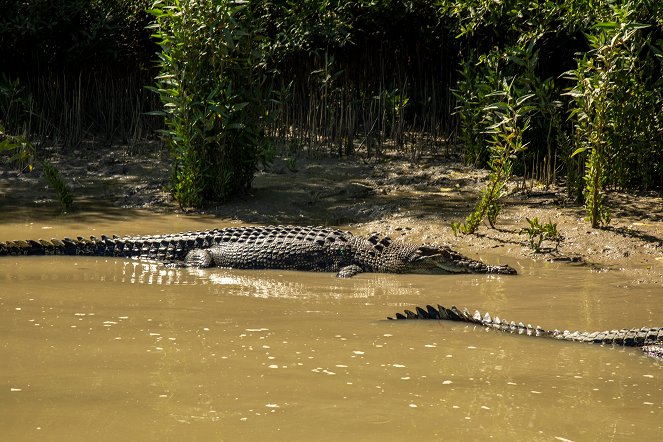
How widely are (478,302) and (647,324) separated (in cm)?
117

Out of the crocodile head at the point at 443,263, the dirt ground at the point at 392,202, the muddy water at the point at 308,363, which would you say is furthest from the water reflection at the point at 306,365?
the dirt ground at the point at 392,202

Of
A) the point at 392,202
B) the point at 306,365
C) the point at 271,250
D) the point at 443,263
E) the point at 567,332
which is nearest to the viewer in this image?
the point at 306,365

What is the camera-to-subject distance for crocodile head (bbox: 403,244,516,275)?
7754 millimetres

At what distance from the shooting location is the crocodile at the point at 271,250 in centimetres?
826

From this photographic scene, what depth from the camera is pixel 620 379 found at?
4766mm

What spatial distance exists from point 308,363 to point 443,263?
10.9 feet

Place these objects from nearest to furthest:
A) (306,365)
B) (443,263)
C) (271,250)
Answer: (306,365) → (443,263) → (271,250)

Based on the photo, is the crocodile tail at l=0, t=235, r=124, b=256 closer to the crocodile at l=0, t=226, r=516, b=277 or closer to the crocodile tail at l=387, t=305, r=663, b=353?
the crocodile at l=0, t=226, r=516, b=277

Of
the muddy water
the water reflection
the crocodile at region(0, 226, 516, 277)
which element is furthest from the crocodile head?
the water reflection

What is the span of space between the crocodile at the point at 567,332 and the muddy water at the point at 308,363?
0.24 ft

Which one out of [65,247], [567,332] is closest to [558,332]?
[567,332]

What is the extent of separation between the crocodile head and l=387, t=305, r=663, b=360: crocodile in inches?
72.8

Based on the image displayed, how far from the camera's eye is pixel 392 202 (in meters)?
10.4

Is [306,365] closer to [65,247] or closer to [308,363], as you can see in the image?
[308,363]
